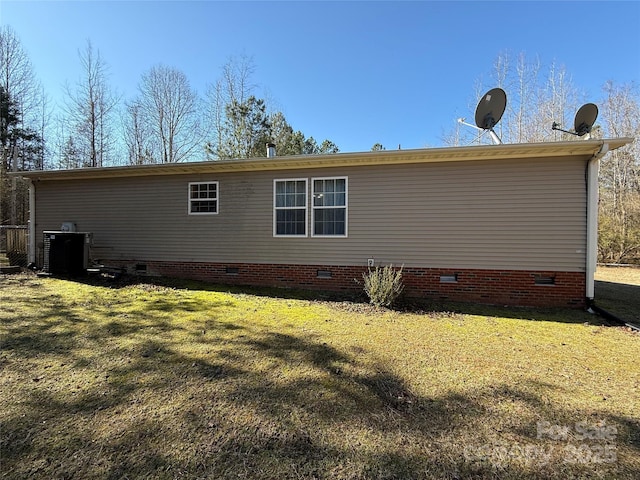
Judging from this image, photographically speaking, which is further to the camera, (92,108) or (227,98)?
(227,98)

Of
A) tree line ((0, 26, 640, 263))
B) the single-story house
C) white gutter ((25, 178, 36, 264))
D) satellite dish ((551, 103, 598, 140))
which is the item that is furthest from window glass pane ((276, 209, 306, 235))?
tree line ((0, 26, 640, 263))

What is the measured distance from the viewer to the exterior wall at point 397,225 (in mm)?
6285

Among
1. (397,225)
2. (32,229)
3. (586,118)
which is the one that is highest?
(586,118)

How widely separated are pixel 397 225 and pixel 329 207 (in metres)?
1.67

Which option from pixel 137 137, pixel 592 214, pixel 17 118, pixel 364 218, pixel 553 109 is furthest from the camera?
pixel 137 137

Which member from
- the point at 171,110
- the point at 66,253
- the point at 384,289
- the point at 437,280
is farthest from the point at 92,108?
the point at 437,280

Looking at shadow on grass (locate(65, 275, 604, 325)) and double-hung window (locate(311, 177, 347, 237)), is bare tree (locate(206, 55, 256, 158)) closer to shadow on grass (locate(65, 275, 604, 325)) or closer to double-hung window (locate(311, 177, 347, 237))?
shadow on grass (locate(65, 275, 604, 325))

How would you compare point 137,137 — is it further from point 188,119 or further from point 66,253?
point 66,253

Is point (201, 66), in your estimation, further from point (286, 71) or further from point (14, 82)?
point (14, 82)

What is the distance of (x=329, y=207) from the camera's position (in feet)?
24.5

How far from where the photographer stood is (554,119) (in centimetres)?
1714

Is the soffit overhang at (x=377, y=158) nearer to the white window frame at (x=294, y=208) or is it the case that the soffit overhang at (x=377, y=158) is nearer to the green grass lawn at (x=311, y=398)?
the white window frame at (x=294, y=208)

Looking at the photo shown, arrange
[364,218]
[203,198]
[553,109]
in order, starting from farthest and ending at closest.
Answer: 1. [553,109]
2. [203,198]
3. [364,218]

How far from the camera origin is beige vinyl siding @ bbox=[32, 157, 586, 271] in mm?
6289
